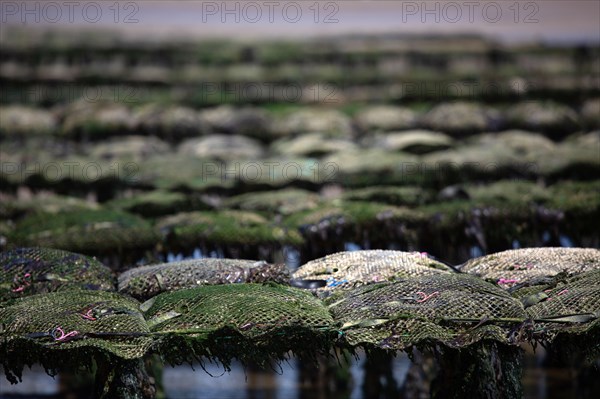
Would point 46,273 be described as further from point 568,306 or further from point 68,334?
point 568,306

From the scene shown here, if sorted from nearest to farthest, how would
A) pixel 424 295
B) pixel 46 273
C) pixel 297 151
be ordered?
pixel 424 295
pixel 46 273
pixel 297 151

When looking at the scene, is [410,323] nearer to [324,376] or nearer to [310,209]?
[310,209]

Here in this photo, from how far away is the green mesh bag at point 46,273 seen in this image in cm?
897

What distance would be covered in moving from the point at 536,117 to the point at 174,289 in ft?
49.9

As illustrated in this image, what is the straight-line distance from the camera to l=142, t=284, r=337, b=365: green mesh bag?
295 inches

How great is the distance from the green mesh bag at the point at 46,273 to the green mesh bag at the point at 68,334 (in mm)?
1022

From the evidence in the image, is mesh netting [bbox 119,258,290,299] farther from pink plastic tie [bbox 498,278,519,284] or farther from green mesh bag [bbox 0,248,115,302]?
pink plastic tie [bbox 498,278,519,284]

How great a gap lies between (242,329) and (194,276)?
170cm

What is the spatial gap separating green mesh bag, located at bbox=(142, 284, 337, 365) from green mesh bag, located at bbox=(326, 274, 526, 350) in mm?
258

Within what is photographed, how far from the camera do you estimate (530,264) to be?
30.9ft

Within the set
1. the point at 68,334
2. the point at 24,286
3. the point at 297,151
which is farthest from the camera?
the point at 297,151

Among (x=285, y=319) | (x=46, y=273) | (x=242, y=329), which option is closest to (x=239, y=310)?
(x=242, y=329)

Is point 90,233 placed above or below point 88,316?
below

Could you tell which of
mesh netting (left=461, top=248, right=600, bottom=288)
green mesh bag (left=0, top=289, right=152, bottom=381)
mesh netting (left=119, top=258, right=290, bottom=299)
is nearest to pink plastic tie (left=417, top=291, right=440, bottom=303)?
mesh netting (left=461, top=248, right=600, bottom=288)
